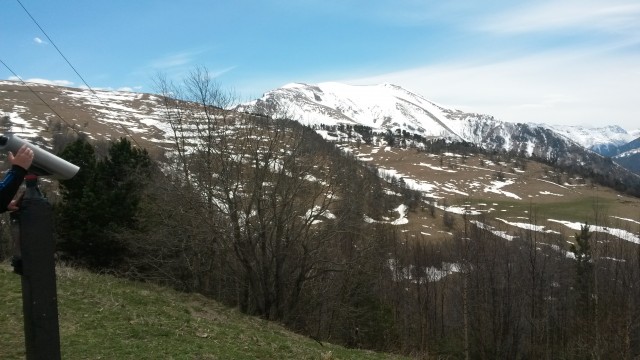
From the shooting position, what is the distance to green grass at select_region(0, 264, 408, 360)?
8.43 meters

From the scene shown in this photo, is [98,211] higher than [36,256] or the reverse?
the reverse

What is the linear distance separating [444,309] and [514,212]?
84.2 m

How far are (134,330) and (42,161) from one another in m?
6.55

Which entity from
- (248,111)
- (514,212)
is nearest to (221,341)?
(248,111)

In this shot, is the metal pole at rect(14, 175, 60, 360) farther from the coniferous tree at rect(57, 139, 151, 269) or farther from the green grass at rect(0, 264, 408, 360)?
the coniferous tree at rect(57, 139, 151, 269)

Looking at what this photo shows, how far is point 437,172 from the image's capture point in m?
182

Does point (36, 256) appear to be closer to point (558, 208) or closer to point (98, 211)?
point (98, 211)

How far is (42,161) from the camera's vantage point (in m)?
3.82

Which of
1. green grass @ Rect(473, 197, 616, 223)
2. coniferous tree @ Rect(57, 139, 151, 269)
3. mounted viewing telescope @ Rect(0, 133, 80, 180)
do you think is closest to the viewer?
mounted viewing telescope @ Rect(0, 133, 80, 180)

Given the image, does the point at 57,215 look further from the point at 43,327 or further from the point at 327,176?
the point at 43,327

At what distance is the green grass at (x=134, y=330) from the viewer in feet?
27.7

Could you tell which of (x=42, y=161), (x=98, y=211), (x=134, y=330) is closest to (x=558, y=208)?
(x=98, y=211)

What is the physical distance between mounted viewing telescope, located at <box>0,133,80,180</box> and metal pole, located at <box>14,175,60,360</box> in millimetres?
A: 99

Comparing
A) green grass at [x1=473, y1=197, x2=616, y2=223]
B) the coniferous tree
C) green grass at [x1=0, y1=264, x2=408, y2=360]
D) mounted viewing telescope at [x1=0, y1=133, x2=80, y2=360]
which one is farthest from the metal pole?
green grass at [x1=473, y1=197, x2=616, y2=223]
